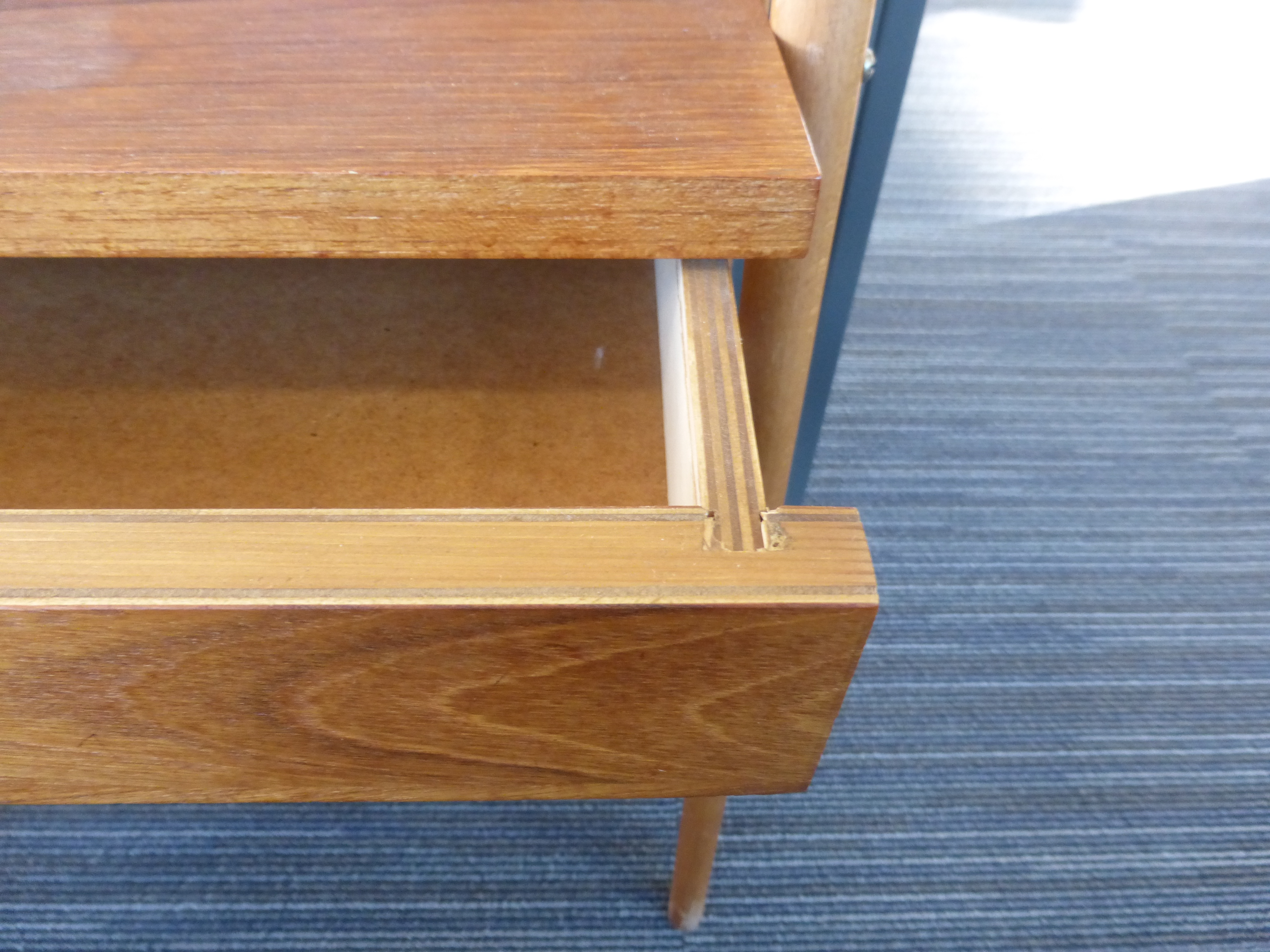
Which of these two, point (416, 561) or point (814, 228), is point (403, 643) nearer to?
point (416, 561)

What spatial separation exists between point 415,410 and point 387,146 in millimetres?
150

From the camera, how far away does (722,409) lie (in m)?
0.34

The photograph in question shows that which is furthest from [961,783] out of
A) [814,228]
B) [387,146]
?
[387,146]

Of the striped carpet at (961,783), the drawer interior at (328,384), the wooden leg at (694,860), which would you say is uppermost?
the drawer interior at (328,384)

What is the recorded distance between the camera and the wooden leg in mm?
518

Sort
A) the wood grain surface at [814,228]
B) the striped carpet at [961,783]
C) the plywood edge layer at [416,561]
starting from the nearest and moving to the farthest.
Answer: the plywood edge layer at [416,561], the wood grain surface at [814,228], the striped carpet at [961,783]

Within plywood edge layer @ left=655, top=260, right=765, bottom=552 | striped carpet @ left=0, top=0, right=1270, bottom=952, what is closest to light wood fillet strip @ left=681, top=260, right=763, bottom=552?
plywood edge layer @ left=655, top=260, right=765, bottom=552

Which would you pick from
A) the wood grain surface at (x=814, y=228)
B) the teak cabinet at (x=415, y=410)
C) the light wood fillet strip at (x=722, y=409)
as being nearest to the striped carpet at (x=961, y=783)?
the teak cabinet at (x=415, y=410)

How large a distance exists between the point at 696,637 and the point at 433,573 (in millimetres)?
76

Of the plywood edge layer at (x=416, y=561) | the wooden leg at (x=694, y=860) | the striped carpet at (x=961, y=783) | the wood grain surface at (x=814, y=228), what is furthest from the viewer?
the striped carpet at (x=961, y=783)

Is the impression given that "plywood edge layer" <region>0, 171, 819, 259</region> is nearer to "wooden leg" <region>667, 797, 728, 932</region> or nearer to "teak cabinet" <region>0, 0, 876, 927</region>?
"teak cabinet" <region>0, 0, 876, 927</region>

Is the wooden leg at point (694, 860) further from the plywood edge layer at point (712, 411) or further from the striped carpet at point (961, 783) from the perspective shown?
the plywood edge layer at point (712, 411)

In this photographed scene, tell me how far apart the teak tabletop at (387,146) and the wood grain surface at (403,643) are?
122mm

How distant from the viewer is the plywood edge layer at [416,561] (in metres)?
0.28
